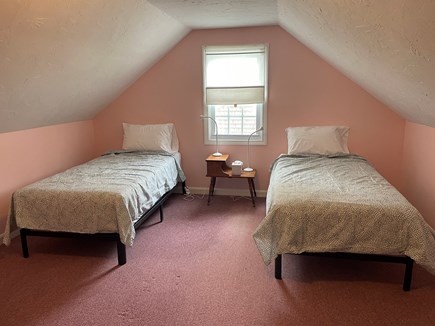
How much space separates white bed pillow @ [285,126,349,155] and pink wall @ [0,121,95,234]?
2606 millimetres

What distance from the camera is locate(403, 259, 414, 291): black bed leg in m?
2.09

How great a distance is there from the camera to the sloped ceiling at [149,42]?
5.89ft

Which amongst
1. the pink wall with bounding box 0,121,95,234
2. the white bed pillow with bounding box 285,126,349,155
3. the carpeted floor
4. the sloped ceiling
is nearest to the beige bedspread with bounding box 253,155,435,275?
the carpeted floor

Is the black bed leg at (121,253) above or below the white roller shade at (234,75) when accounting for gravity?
below

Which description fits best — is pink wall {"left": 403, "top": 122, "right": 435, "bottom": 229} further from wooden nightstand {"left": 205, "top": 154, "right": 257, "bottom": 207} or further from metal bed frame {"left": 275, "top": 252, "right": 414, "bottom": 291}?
wooden nightstand {"left": 205, "top": 154, "right": 257, "bottom": 207}

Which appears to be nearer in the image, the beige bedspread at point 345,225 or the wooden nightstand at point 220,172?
the beige bedspread at point 345,225

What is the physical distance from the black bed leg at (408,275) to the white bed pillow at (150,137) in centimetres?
276

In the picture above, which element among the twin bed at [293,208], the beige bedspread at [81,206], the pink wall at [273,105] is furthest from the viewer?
the pink wall at [273,105]

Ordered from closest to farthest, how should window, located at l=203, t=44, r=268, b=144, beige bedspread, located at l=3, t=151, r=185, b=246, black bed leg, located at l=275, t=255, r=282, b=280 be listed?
black bed leg, located at l=275, t=255, r=282, b=280, beige bedspread, located at l=3, t=151, r=185, b=246, window, located at l=203, t=44, r=268, b=144

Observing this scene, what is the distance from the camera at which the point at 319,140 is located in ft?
11.6

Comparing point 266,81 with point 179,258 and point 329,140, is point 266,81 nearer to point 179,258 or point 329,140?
point 329,140

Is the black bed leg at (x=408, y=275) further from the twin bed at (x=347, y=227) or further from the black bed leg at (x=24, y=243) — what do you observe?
the black bed leg at (x=24, y=243)

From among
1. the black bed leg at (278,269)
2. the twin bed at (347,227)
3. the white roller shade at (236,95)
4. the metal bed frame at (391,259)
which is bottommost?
the black bed leg at (278,269)

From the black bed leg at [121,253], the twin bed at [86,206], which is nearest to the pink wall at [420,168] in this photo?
the twin bed at [86,206]
